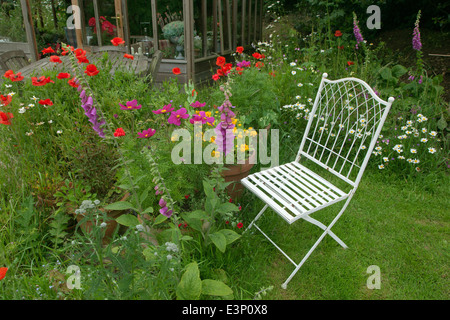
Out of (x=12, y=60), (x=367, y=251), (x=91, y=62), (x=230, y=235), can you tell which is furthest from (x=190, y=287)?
(x=12, y=60)

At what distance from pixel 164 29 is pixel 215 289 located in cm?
508

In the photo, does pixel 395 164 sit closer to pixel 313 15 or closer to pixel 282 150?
pixel 282 150

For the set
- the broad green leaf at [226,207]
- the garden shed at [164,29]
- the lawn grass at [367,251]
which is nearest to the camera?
the broad green leaf at [226,207]

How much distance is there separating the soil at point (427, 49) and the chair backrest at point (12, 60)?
591 centimetres

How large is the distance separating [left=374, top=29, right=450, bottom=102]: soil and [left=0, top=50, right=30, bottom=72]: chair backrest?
5907mm

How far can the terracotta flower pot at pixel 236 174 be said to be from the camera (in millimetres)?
2425

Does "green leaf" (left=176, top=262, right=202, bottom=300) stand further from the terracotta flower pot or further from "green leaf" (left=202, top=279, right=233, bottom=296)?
the terracotta flower pot

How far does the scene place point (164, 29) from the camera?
219 inches

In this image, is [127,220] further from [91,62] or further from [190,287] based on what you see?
[91,62]

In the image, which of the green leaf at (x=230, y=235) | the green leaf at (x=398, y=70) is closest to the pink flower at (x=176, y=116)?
the green leaf at (x=230, y=235)

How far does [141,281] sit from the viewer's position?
54.1 inches

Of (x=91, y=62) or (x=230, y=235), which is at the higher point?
(x=91, y=62)

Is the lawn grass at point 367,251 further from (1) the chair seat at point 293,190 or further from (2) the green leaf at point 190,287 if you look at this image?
(2) the green leaf at point 190,287

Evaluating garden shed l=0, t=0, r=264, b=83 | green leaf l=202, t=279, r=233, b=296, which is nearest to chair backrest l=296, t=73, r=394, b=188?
green leaf l=202, t=279, r=233, b=296
